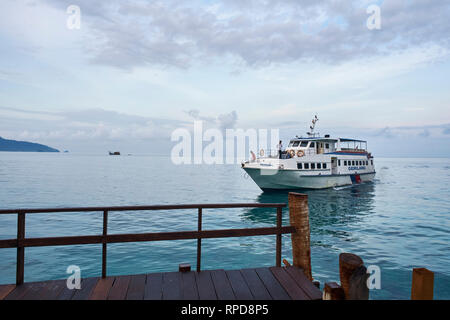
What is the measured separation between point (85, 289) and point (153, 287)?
0.98m

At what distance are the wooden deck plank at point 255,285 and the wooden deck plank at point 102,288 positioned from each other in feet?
6.94

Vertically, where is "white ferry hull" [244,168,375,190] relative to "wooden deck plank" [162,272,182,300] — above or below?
above

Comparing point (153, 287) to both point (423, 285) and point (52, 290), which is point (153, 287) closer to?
point (52, 290)

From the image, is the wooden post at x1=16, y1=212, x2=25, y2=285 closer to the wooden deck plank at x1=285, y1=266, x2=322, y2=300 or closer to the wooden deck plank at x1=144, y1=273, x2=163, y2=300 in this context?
the wooden deck plank at x1=144, y1=273, x2=163, y2=300

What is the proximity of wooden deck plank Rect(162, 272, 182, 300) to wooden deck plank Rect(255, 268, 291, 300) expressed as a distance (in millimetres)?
1351

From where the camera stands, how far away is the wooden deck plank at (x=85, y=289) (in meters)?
3.93

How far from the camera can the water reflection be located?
1750 centimetres

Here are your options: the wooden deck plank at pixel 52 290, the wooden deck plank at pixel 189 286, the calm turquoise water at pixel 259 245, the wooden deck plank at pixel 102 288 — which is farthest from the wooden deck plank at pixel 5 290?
the calm turquoise water at pixel 259 245

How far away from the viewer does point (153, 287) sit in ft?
14.1

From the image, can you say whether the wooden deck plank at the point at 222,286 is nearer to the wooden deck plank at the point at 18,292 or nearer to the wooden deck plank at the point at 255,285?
the wooden deck plank at the point at 255,285

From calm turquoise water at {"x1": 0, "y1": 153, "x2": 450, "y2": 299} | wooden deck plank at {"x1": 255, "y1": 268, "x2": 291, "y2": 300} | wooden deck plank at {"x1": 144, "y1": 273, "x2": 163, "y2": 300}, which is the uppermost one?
wooden deck plank at {"x1": 144, "y1": 273, "x2": 163, "y2": 300}

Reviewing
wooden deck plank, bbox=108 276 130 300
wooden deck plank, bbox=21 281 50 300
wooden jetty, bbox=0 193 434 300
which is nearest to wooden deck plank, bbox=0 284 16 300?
wooden jetty, bbox=0 193 434 300
